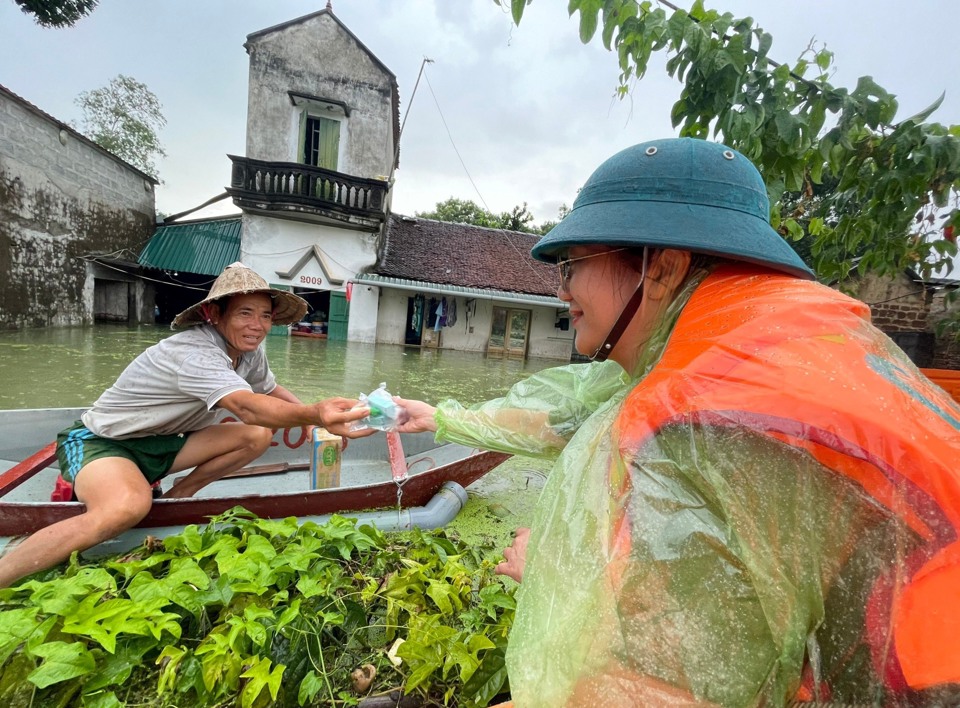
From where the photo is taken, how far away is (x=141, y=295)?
14836mm

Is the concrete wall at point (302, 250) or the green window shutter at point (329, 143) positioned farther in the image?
the green window shutter at point (329, 143)

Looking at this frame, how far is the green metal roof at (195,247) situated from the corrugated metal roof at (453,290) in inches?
165

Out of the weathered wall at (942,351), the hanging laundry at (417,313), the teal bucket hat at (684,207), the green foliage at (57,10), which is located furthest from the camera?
the hanging laundry at (417,313)

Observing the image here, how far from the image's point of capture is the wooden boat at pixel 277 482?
2195 millimetres

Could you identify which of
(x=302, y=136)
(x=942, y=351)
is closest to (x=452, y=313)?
(x=302, y=136)

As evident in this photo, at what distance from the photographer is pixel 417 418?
194 cm

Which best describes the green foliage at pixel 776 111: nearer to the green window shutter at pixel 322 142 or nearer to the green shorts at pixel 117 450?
the green shorts at pixel 117 450

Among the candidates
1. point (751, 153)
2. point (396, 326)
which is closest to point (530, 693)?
point (751, 153)

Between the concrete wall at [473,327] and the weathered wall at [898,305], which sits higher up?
the weathered wall at [898,305]

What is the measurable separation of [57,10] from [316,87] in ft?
23.1

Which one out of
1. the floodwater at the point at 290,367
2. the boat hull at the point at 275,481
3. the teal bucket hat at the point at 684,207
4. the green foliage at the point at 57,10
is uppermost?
the green foliage at the point at 57,10

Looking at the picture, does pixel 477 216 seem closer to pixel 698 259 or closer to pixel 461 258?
pixel 461 258

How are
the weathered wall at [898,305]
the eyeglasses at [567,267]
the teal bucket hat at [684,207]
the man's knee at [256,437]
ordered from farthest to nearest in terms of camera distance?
the weathered wall at [898,305] → the man's knee at [256,437] → the eyeglasses at [567,267] → the teal bucket hat at [684,207]

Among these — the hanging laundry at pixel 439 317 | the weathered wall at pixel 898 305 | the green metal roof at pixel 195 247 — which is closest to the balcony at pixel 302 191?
the green metal roof at pixel 195 247
